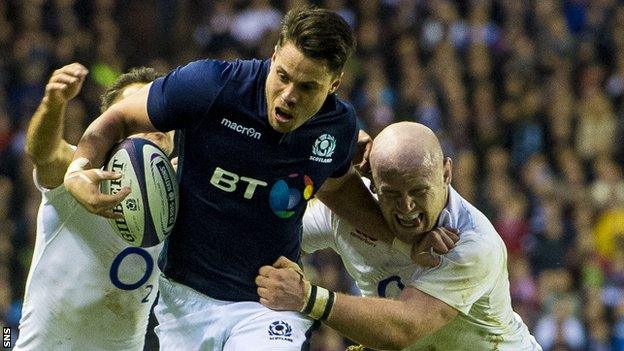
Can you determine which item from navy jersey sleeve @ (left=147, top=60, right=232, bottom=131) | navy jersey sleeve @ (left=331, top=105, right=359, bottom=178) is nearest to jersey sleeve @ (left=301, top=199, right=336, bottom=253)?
navy jersey sleeve @ (left=331, top=105, right=359, bottom=178)

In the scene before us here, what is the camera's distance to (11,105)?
12156 mm

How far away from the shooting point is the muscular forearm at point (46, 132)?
525 centimetres

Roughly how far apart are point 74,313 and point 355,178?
4.76 feet

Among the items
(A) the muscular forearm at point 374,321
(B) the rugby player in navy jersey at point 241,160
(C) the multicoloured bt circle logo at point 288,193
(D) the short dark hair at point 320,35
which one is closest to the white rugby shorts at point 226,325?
(B) the rugby player in navy jersey at point 241,160

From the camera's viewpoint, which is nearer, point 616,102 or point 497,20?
point 616,102

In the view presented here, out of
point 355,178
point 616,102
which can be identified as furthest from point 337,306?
point 616,102

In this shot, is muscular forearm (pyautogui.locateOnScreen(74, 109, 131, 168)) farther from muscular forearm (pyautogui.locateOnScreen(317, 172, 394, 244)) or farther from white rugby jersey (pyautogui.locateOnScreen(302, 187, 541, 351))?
white rugby jersey (pyautogui.locateOnScreen(302, 187, 541, 351))

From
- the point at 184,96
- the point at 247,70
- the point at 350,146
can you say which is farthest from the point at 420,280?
the point at 184,96

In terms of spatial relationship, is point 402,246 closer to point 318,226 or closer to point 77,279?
point 318,226

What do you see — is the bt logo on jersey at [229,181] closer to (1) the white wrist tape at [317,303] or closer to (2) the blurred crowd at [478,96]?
(1) the white wrist tape at [317,303]

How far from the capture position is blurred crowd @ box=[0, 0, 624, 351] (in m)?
11.4

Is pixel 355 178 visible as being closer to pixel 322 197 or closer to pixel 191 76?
pixel 322 197

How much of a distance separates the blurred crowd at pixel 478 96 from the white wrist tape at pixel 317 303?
5068 mm

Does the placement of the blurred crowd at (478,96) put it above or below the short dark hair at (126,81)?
below
